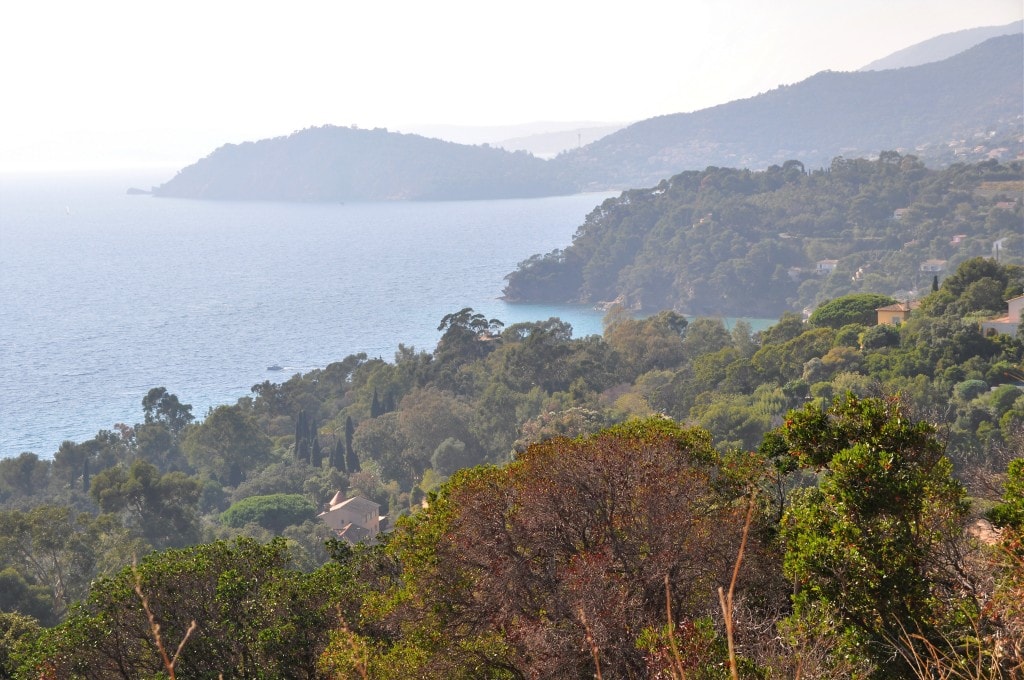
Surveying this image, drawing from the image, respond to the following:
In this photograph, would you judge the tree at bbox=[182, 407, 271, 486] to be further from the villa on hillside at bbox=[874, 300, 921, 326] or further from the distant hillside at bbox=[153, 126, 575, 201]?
the distant hillside at bbox=[153, 126, 575, 201]

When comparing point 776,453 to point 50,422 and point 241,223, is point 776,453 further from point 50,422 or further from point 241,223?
point 241,223

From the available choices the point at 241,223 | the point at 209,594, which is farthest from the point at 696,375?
the point at 241,223

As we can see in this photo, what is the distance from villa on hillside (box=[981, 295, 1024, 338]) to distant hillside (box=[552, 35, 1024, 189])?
472 feet

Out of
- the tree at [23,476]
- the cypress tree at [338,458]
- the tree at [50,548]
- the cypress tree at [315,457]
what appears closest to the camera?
the tree at [50,548]

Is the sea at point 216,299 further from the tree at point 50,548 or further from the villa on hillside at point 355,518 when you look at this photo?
the tree at point 50,548

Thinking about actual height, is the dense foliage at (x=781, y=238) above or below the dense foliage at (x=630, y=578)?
below

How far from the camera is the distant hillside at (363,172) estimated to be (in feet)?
555

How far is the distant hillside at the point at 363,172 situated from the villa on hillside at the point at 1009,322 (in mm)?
142146

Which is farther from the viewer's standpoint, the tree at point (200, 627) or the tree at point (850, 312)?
the tree at point (850, 312)

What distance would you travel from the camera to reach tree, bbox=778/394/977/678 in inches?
217

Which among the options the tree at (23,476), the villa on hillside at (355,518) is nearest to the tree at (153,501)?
the villa on hillside at (355,518)

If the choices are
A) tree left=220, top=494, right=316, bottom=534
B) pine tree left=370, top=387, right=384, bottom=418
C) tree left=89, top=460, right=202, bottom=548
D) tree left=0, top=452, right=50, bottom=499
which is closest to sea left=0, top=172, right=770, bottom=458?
tree left=0, top=452, right=50, bottom=499

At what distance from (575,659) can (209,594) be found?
152 inches

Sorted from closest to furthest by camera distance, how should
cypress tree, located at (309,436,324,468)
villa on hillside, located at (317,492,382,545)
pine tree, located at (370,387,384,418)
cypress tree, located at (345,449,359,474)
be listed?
villa on hillside, located at (317,492,382,545) → cypress tree, located at (345,449,359,474) → cypress tree, located at (309,436,324,468) → pine tree, located at (370,387,384,418)
